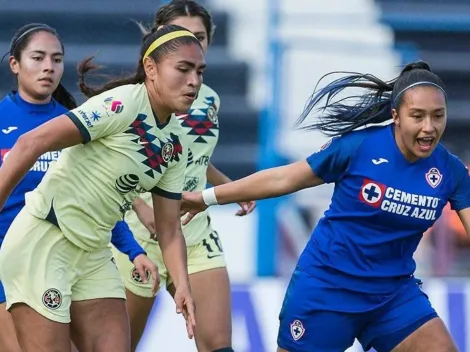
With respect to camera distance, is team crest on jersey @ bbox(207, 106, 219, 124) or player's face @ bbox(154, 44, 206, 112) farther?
team crest on jersey @ bbox(207, 106, 219, 124)

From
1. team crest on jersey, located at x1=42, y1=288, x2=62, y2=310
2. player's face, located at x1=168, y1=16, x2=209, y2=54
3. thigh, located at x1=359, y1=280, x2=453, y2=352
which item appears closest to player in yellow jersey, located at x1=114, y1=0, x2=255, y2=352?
player's face, located at x1=168, y1=16, x2=209, y2=54

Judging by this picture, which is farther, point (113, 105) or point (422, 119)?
point (422, 119)

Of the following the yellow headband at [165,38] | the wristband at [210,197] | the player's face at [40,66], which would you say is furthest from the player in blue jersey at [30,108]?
the yellow headband at [165,38]

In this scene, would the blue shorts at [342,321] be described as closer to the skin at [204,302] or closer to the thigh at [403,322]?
the thigh at [403,322]

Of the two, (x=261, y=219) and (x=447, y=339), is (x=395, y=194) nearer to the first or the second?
(x=447, y=339)

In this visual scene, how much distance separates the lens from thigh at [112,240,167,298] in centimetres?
564

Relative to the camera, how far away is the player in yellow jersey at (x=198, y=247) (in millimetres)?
5438

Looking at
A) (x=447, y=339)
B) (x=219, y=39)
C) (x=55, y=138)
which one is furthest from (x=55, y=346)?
(x=219, y=39)

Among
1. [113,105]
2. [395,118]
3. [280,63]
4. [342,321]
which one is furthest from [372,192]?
[280,63]

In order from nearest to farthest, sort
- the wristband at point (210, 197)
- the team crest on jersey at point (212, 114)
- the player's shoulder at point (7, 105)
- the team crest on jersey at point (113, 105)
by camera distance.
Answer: the team crest on jersey at point (113, 105)
the wristband at point (210, 197)
the player's shoulder at point (7, 105)
the team crest on jersey at point (212, 114)

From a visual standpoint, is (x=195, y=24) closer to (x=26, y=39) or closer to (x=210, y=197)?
(x=26, y=39)

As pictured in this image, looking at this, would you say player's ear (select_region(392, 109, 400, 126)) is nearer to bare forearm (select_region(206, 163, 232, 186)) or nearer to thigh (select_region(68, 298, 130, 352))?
thigh (select_region(68, 298, 130, 352))

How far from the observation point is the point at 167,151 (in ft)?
15.2

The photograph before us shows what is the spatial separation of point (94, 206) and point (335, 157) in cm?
98
